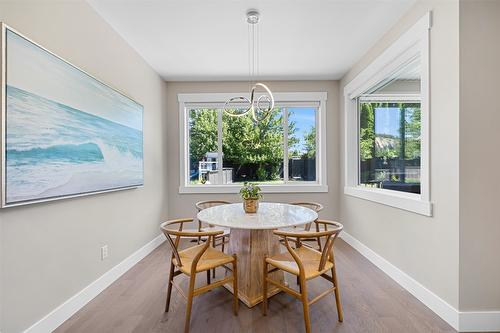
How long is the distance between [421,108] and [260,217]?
169cm

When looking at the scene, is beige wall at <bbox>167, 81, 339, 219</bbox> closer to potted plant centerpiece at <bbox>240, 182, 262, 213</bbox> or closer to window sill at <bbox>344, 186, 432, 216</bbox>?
window sill at <bbox>344, 186, 432, 216</bbox>

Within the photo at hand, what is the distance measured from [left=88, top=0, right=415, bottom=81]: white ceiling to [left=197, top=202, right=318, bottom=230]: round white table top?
1.85 meters

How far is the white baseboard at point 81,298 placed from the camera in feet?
5.73

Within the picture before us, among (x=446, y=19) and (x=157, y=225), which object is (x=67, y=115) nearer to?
(x=157, y=225)

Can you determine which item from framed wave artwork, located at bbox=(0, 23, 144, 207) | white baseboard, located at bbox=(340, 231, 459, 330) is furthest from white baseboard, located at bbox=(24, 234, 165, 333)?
white baseboard, located at bbox=(340, 231, 459, 330)

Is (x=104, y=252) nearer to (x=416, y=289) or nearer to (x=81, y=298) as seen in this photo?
(x=81, y=298)

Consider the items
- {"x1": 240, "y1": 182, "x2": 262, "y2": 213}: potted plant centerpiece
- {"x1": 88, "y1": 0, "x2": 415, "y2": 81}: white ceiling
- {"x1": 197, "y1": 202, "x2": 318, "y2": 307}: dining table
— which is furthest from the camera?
{"x1": 240, "y1": 182, "x2": 262, "y2": 213}: potted plant centerpiece

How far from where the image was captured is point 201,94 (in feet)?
13.6

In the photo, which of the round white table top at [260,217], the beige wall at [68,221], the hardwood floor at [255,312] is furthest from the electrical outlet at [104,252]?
the round white table top at [260,217]

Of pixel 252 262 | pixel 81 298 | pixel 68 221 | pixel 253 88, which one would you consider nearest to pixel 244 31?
pixel 253 88

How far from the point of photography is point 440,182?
1968mm
